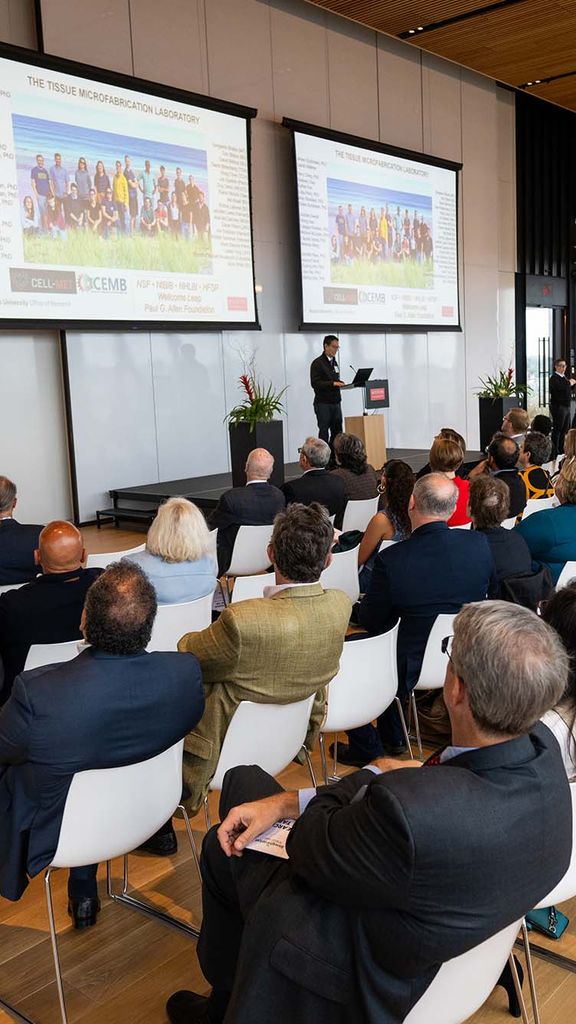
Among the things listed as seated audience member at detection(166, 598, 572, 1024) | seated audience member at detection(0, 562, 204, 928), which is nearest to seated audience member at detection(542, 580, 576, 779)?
seated audience member at detection(166, 598, 572, 1024)

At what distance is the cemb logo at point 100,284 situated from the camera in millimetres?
8895

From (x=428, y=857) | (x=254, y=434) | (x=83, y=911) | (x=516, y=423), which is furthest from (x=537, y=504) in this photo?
(x=428, y=857)

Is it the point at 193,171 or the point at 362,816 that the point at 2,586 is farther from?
the point at 193,171

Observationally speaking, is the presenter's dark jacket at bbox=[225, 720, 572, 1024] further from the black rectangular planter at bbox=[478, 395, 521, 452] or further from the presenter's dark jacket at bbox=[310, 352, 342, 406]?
the black rectangular planter at bbox=[478, 395, 521, 452]

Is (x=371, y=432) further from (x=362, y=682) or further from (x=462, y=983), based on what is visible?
(x=462, y=983)

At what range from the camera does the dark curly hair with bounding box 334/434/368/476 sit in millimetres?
6617

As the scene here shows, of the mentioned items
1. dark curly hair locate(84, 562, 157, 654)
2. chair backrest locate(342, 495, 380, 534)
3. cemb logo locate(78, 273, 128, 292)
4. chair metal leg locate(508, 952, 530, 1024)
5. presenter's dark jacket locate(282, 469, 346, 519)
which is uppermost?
cemb logo locate(78, 273, 128, 292)

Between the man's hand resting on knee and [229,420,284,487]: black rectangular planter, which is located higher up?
[229,420,284,487]: black rectangular planter

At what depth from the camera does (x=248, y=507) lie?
580 cm

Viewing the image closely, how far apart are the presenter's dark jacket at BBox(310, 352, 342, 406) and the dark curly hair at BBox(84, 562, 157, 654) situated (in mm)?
8477

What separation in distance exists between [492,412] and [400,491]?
8484 mm

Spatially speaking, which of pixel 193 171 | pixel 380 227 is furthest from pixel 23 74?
pixel 380 227

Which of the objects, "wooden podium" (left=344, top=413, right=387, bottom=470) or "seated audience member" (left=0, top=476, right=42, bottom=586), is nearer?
"seated audience member" (left=0, top=476, right=42, bottom=586)

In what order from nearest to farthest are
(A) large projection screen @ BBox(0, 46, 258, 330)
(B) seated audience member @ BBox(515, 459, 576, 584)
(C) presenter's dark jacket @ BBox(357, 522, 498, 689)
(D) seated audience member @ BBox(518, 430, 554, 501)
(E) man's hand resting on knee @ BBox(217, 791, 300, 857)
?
(E) man's hand resting on knee @ BBox(217, 791, 300, 857) < (C) presenter's dark jacket @ BBox(357, 522, 498, 689) < (B) seated audience member @ BBox(515, 459, 576, 584) < (D) seated audience member @ BBox(518, 430, 554, 501) < (A) large projection screen @ BBox(0, 46, 258, 330)
